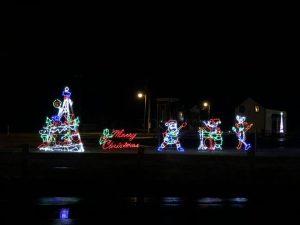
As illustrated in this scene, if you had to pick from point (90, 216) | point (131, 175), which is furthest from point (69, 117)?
point (90, 216)

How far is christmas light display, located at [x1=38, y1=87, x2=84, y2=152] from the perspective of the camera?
94.3ft

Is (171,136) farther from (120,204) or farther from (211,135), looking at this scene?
(120,204)

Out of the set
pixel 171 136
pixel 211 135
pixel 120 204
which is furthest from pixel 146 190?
pixel 211 135

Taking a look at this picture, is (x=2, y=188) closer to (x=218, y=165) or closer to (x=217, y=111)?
(x=218, y=165)

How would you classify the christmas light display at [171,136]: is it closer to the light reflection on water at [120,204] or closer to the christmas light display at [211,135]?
the christmas light display at [211,135]

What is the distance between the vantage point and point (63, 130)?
29391 mm

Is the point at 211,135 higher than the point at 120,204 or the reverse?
higher

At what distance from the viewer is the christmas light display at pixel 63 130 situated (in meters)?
28.8

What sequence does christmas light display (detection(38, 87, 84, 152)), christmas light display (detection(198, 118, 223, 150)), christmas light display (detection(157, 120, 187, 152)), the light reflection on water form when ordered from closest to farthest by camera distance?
the light reflection on water
christmas light display (detection(38, 87, 84, 152))
christmas light display (detection(157, 120, 187, 152))
christmas light display (detection(198, 118, 223, 150))

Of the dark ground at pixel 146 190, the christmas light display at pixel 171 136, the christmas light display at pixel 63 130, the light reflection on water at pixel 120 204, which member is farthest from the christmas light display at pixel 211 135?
the light reflection on water at pixel 120 204

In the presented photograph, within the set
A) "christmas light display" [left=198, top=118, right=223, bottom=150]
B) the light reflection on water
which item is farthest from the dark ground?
"christmas light display" [left=198, top=118, right=223, bottom=150]

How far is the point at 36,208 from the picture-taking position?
1250 cm

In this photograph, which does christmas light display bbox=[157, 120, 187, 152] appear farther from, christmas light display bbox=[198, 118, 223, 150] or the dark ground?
the dark ground

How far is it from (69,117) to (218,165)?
9.98 metres
